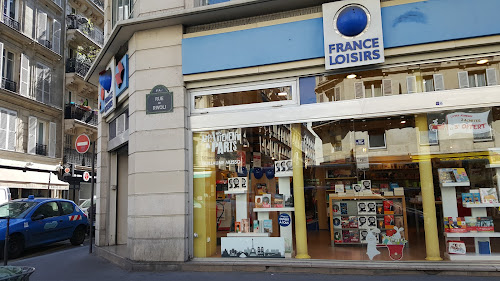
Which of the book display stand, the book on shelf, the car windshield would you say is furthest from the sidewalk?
the car windshield

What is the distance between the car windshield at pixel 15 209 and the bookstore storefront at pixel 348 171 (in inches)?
234

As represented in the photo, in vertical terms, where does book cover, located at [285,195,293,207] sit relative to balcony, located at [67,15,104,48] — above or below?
below

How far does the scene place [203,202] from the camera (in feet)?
25.5

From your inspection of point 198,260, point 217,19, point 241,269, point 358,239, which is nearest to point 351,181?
point 358,239

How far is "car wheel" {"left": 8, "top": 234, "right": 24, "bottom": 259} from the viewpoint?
32.3ft

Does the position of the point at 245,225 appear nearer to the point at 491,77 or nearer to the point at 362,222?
the point at 362,222

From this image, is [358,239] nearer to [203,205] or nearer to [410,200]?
[410,200]

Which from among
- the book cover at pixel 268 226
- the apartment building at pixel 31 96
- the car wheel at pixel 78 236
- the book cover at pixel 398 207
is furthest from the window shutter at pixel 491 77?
the apartment building at pixel 31 96

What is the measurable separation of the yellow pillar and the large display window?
0.02 m

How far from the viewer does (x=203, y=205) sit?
305 inches

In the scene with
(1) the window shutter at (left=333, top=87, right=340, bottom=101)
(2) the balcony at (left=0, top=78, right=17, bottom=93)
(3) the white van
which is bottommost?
(3) the white van

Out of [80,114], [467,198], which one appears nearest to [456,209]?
[467,198]

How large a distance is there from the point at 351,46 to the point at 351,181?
115 inches

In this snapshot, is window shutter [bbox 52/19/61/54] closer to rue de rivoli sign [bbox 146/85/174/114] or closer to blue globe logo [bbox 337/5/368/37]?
rue de rivoli sign [bbox 146/85/174/114]
